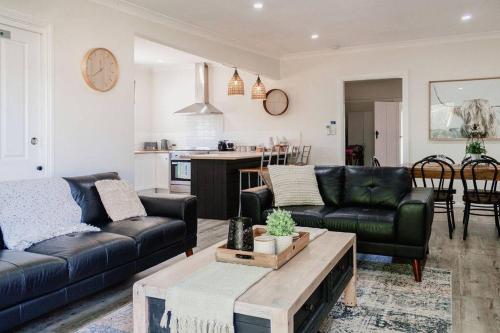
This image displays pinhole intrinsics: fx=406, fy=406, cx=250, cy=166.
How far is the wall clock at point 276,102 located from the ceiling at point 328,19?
1.20 meters

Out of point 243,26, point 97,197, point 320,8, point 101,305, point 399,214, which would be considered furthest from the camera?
point 243,26

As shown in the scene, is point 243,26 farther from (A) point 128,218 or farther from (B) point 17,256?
(B) point 17,256

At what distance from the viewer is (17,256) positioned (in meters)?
2.40

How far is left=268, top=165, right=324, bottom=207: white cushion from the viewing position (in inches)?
159

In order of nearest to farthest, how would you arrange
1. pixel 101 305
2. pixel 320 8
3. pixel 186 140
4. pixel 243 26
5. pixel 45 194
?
pixel 101 305, pixel 45 194, pixel 320 8, pixel 243 26, pixel 186 140

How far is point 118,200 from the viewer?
356cm

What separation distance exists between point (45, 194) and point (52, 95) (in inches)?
46.8

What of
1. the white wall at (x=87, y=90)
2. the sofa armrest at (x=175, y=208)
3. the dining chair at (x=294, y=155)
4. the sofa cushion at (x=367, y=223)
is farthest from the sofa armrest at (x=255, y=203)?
the dining chair at (x=294, y=155)

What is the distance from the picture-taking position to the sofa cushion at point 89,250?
8.22 feet

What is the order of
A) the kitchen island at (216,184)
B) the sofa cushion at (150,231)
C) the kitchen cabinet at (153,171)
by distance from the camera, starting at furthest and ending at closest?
the kitchen cabinet at (153,171) < the kitchen island at (216,184) < the sofa cushion at (150,231)

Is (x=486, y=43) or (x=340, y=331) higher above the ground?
(x=486, y=43)

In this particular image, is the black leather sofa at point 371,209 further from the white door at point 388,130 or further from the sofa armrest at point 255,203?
the white door at point 388,130

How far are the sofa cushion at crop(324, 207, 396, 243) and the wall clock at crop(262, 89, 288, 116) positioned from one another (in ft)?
14.5

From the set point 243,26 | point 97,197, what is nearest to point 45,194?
point 97,197
